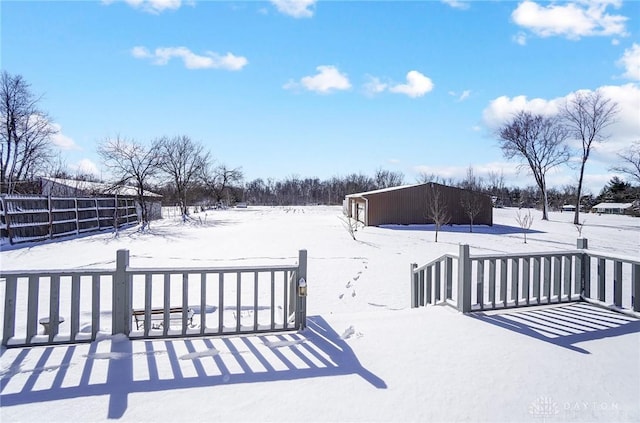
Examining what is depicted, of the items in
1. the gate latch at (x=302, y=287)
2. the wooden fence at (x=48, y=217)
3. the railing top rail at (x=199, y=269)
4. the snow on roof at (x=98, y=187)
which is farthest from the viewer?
the snow on roof at (x=98, y=187)

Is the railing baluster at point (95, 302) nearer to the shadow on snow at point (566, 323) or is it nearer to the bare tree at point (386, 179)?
the shadow on snow at point (566, 323)

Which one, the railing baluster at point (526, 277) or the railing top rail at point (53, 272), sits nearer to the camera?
the railing top rail at point (53, 272)

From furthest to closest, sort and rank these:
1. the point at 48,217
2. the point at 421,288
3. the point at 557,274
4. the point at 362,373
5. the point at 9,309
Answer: the point at 48,217
the point at 421,288
the point at 557,274
the point at 9,309
the point at 362,373

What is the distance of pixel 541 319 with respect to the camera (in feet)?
13.2

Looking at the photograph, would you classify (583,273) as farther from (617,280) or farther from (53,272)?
(53,272)

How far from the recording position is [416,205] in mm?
25594

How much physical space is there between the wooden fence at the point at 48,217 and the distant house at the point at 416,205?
16.0m

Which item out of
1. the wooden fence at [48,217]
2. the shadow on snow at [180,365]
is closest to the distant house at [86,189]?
the wooden fence at [48,217]

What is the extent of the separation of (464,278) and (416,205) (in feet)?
72.5

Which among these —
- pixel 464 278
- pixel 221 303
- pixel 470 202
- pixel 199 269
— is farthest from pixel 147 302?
pixel 470 202

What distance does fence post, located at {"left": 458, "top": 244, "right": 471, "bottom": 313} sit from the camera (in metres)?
4.16

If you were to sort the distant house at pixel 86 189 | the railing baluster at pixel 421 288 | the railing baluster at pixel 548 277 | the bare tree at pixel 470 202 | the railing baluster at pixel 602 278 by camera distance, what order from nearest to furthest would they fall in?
the railing baluster at pixel 602 278 < the railing baluster at pixel 548 277 < the railing baluster at pixel 421 288 < the distant house at pixel 86 189 < the bare tree at pixel 470 202

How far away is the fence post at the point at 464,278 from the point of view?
13.7ft

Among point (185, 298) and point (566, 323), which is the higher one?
point (185, 298)
